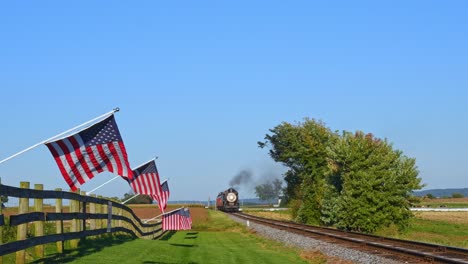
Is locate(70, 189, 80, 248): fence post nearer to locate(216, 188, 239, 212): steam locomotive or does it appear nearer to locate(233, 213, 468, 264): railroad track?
locate(233, 213, 468, 264): railroad track

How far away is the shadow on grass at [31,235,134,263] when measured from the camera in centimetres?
1315

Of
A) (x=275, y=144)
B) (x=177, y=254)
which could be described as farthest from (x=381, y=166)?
(x=275, y=144)

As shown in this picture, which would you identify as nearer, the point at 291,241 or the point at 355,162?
the point at 291,241

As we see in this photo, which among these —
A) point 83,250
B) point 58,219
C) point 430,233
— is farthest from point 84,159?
point 430,233

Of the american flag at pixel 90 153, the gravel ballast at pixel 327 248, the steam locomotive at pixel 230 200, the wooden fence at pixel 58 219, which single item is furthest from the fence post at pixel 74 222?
the steam locomotive at pixel 230 200

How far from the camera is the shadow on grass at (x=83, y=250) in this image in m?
13.2

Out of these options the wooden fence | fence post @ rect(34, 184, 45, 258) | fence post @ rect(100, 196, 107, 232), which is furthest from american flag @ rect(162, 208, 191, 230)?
fence post @ rect(34, 184, 45, 258)

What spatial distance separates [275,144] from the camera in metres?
83.8

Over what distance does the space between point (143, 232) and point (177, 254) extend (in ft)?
33.7

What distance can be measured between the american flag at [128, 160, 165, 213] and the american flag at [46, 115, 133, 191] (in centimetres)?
760

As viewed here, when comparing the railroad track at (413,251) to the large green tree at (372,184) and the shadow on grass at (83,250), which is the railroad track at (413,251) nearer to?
the shadow on grass at (83,250)

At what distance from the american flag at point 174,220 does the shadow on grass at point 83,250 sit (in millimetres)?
14295

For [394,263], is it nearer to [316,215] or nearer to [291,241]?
[291,241]

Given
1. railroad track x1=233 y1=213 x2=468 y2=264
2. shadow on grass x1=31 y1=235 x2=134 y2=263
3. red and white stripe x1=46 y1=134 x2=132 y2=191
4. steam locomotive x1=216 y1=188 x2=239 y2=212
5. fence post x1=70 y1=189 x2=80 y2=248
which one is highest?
steam locomotive x1=216 y1=188 x2=239 y2=212
